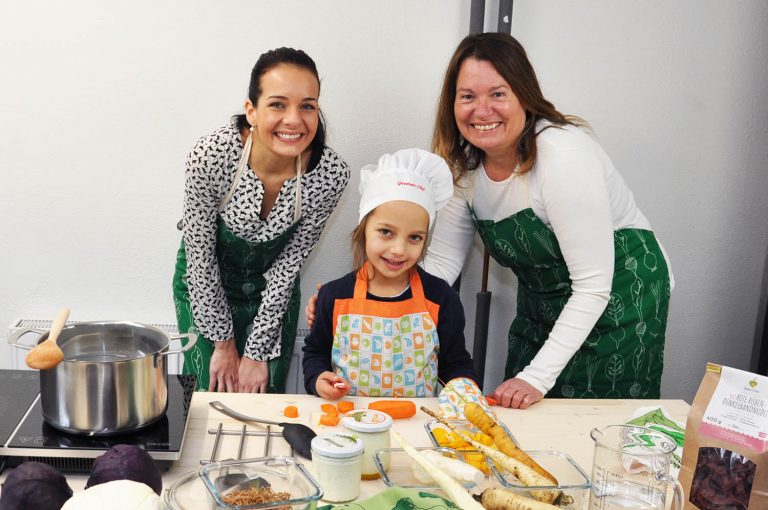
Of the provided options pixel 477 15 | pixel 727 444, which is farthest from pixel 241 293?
pixel 727 444

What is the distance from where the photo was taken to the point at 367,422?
43.0 inches

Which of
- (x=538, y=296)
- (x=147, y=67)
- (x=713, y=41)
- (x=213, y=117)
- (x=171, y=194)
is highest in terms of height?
(x=713, y=41)

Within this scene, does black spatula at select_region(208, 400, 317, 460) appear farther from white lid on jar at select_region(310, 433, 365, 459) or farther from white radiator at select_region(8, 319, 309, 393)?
white radiator at select_region(8, 319, 309, 393)

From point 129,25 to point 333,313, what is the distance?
42.9 inches

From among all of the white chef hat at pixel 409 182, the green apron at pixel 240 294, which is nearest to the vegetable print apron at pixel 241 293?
the green apron at pixel 240 294

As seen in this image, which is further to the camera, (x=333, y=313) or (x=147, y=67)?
(x=147, y=67)

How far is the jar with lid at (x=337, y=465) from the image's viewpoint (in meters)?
1.00

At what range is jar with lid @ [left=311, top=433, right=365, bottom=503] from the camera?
100cm

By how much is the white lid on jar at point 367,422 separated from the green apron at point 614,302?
Result: 0.85 m

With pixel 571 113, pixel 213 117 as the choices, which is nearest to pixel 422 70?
pixel 571 113

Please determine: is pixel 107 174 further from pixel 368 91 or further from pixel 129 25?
pixel 368 91

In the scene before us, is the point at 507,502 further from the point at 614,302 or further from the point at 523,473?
the point at 614,302

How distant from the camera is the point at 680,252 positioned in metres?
2.48

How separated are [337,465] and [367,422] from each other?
106 millimetres
